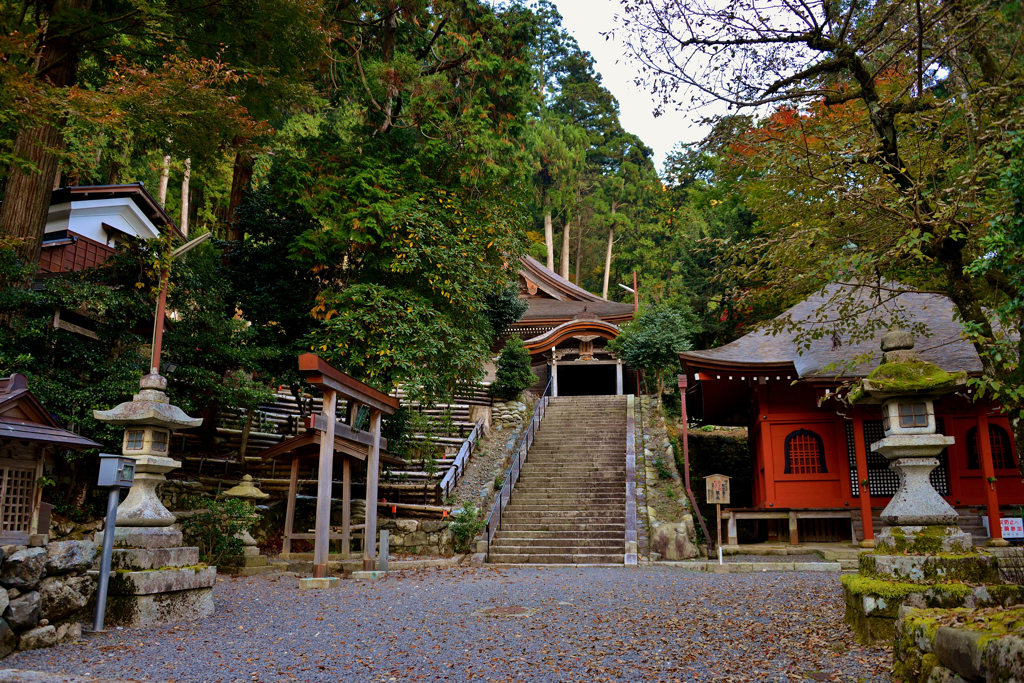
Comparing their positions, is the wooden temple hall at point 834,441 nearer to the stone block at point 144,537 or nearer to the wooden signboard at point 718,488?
the wooden signboard at point 718,488

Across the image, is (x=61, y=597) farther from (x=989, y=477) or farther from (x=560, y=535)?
(x=989, y=477)

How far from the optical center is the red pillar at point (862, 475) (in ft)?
42.8

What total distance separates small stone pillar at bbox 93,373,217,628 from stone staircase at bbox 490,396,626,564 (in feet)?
21.8

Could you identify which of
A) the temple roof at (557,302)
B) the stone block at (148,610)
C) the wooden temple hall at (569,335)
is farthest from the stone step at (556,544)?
the temple roof at (557,302)

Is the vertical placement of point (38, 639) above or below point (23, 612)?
below

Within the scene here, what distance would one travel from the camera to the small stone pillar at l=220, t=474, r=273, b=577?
442 inches

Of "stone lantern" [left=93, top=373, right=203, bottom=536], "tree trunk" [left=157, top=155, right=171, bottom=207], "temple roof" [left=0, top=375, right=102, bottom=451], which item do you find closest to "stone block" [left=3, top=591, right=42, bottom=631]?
"stone lantern" [left=93, top=373, right=203, bottom=536]

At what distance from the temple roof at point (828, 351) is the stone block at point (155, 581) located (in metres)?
10.1

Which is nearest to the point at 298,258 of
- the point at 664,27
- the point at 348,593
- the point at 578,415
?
the point at 348,593

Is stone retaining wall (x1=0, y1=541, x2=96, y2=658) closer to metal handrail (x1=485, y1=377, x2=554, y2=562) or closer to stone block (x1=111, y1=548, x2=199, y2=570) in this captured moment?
stone block (x1=111, y1=548, x2=199, y2=570)

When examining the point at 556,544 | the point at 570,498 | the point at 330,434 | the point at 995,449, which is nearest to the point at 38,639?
the point at 330,434

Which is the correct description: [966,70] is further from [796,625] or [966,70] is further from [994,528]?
[994,528]

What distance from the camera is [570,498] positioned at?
1489cm

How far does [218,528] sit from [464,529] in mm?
4486
